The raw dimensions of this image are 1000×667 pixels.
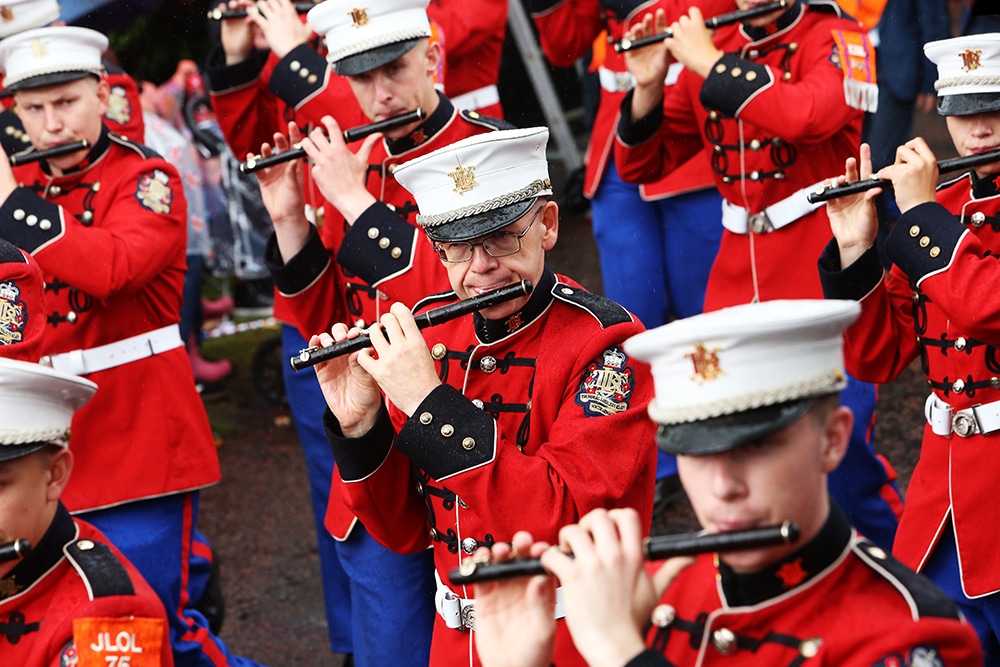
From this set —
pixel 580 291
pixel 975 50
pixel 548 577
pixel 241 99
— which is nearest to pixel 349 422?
pixel 580 291

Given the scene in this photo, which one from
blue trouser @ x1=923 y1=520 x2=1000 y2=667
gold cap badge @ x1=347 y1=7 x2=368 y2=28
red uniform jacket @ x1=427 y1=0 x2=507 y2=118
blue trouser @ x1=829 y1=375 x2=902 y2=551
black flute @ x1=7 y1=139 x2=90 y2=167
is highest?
gold cap badge @ x1=347 y1=7 x2=368 y2=28

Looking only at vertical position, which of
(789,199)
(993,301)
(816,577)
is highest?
(816,577)

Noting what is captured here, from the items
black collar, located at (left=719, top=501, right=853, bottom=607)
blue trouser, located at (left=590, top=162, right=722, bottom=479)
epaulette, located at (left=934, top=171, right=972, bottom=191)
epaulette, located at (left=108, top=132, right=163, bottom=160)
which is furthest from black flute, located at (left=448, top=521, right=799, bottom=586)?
blue trouser, located at (left=590, top=162, right=722, bottom=479)

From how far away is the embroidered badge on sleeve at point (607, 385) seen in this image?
11.4ft

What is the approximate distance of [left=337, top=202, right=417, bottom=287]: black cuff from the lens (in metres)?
4.66

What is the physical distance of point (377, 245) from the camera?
184 inches

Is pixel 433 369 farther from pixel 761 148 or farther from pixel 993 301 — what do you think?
pixel 761 148

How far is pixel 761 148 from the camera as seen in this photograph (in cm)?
546

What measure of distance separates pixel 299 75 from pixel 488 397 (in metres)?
2.48

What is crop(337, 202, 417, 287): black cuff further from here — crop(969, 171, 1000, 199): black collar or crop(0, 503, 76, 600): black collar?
crop(969, 171, 1000, 199): black collar

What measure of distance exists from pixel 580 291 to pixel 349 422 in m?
0.69

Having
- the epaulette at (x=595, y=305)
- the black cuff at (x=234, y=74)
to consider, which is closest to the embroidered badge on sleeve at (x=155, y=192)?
the black cuff at (x=234, y=74)

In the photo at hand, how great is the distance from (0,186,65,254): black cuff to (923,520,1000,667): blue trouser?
3.10 m

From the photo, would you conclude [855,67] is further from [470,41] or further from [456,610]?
[456,610]
